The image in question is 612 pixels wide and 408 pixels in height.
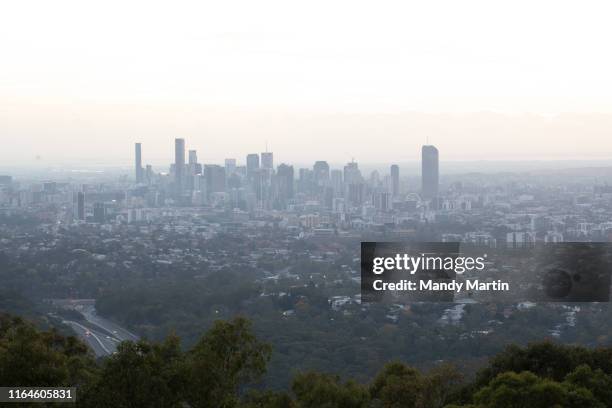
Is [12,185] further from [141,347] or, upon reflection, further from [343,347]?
[141,347]

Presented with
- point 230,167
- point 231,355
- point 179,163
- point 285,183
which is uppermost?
point 179,163

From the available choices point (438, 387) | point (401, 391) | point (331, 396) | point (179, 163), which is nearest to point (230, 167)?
point (179, 163)

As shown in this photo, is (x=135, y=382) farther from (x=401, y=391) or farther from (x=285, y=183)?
(x=285, y=183)

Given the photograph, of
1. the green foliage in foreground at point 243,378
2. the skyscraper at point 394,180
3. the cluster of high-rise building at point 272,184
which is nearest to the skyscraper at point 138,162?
the cluster of high-rise building at point 272,184

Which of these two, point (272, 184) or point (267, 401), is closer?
point (267, 401)

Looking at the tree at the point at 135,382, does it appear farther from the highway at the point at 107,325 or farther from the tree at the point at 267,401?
the highway at the point at 107,325

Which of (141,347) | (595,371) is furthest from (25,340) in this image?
(595,371)

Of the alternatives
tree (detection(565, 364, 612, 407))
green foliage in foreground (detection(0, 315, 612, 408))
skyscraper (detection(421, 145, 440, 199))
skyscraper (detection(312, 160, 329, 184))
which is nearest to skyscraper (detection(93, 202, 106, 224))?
skyscraper (detection(312, 160, 329, 184))
